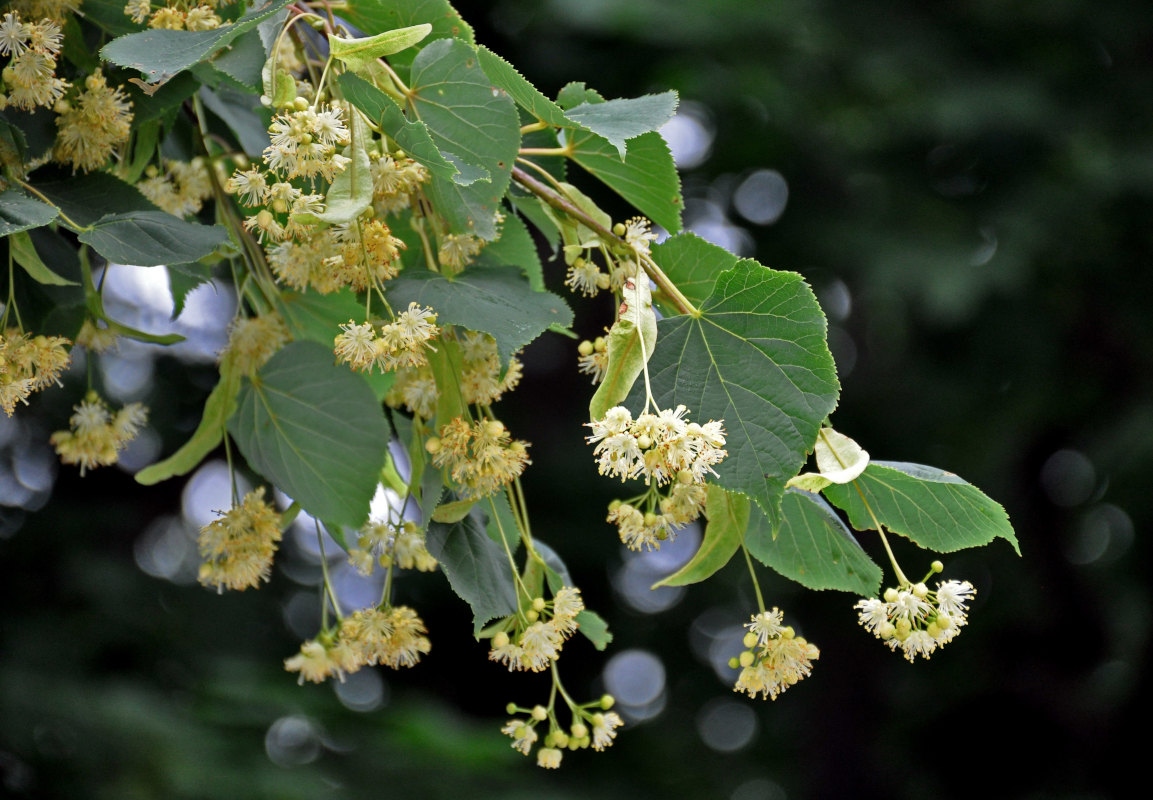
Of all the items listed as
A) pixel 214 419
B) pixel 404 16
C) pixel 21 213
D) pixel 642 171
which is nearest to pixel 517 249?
pixel 642 171

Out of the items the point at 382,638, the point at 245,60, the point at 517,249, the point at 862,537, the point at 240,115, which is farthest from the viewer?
the point at 862,537

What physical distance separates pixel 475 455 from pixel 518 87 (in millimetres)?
318

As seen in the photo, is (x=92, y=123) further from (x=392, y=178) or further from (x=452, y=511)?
(x=452, y=511)

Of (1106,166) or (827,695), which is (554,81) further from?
(827,695)

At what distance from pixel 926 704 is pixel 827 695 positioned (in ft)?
1.96

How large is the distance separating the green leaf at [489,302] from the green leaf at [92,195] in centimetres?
28

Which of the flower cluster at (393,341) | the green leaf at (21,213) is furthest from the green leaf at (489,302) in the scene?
the green leaf at (21,213)

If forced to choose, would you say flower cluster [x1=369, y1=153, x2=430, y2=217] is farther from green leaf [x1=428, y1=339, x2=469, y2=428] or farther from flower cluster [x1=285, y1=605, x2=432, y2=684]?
flower cluster [x1=285, y1=605, x2=432, y2=684]

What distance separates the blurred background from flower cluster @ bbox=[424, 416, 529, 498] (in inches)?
100

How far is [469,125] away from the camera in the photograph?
85cm

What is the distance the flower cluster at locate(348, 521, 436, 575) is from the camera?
0.97 metres

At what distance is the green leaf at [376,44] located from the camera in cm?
77

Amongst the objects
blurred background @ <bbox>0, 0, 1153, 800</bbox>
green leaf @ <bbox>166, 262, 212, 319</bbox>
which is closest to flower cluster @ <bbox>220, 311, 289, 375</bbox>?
green leaf @ <bbox>166, 262, 212, 319</bbox>

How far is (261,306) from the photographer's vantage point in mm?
1105
